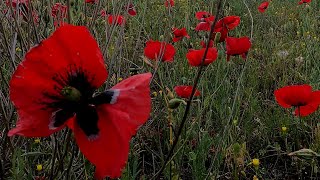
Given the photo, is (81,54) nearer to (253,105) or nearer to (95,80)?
(95,80)

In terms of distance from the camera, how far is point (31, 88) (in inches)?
25.3

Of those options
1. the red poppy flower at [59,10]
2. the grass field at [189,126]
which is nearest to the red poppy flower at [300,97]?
the grass field at [189,126]

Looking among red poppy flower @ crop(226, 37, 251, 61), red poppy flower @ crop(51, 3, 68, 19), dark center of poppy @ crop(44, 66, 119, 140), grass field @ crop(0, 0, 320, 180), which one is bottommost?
grass field @ crop(0, 0, 320, 180)

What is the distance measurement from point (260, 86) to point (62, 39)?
1.96m

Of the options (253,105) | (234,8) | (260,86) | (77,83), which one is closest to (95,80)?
(77,83)

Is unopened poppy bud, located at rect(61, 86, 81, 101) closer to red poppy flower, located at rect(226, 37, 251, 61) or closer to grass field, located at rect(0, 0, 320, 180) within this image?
grass field, located at rect(0, 0, 320, 180)

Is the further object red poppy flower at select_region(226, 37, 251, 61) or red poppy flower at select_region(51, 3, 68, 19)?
red poppy flower at select_region(226, 37, 251, 61)

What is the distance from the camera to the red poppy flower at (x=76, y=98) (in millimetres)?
615

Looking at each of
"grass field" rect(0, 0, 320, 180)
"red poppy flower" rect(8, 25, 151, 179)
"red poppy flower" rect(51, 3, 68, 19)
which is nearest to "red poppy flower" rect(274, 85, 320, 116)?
"grass field" rect(0, 0, 320, 180)

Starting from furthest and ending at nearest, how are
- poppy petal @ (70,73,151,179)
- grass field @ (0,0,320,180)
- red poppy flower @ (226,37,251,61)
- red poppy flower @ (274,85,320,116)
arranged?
red poppy flower @ (226,37,251,61)
red poppy flower @ (274,85,320,116)
grass field @ (0,0,320,180)
poppy petal @ (70,73,151,179)

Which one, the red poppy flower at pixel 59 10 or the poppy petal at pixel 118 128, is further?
the red poppy flower at pixel 59 10

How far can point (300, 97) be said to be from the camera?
149 cm

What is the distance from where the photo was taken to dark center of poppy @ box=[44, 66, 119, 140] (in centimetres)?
65

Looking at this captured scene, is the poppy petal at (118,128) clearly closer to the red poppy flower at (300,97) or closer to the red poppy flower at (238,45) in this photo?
the red poppy flower at (300,97)
